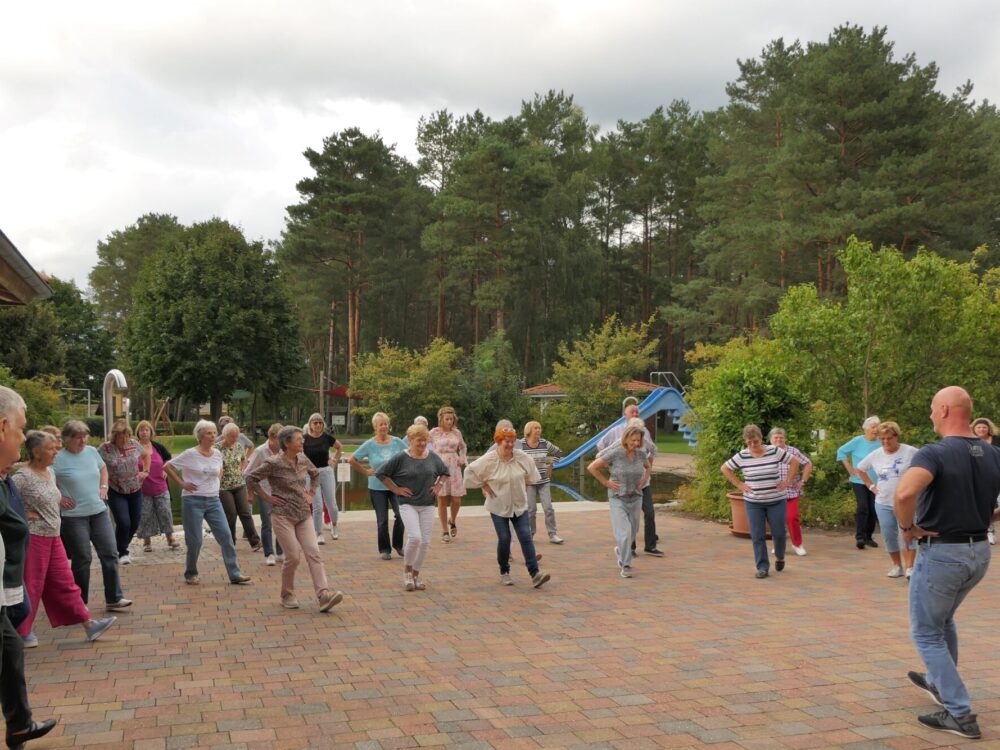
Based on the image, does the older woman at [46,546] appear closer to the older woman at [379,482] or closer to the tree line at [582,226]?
the older woman at [379,482]

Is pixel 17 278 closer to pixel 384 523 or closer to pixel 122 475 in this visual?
pixel 122 475

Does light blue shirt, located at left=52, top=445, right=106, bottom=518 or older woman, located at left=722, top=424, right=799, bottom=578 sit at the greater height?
light blue shirt, located at left=52, top=445, right=106, bottom=518

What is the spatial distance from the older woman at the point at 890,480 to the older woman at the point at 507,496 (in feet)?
11.0

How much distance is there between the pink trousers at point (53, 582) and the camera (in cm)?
565

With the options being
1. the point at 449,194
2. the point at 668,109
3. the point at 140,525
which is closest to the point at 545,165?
the point at 449,194

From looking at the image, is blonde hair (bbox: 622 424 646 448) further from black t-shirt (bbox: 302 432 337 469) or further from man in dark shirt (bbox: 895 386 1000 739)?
man in dark shirt (bbox: 895 386 1000 739)

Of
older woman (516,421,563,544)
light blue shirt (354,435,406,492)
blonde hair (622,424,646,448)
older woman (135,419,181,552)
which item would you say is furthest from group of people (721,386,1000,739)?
older woman (135,419,181,552)

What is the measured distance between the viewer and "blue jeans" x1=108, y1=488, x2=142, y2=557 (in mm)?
9234

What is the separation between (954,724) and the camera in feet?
14.5

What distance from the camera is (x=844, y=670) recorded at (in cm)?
558

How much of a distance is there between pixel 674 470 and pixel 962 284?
1458cm

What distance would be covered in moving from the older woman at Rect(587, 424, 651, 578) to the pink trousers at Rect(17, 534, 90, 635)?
16.0 feet

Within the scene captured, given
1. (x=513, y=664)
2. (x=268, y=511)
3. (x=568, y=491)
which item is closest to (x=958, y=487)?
(x=513, y=664)

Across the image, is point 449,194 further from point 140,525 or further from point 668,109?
point 140,525
